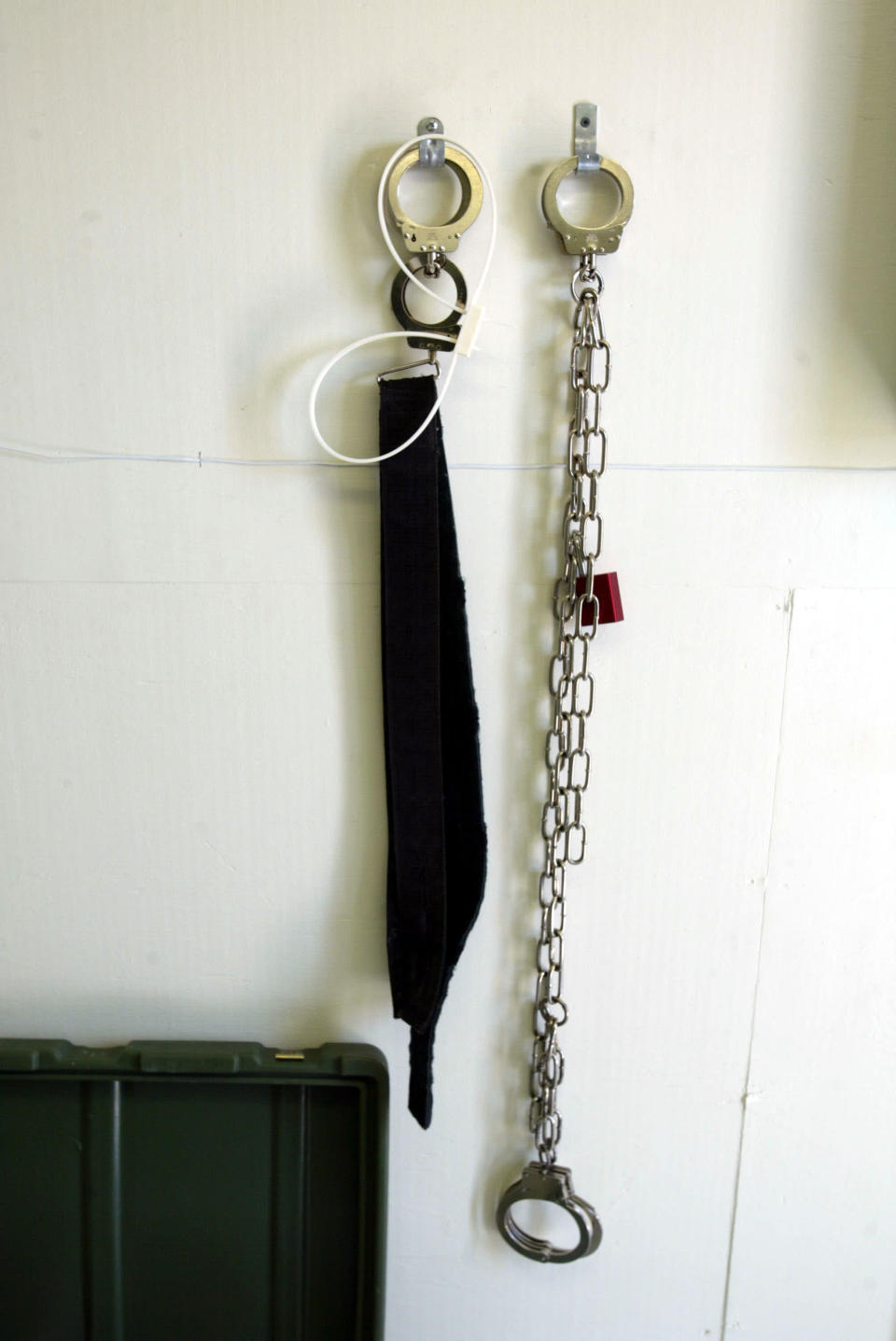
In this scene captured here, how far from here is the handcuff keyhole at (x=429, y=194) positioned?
2.57 ft

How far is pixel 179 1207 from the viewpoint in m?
0.88

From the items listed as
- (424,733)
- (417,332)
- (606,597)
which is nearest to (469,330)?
(417,332)

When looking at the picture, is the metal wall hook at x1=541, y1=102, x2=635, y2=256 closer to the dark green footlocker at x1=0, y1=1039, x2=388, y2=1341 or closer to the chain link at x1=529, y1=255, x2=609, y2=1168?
the chain link at x1=529, y1=255, x2=609, y2=1168

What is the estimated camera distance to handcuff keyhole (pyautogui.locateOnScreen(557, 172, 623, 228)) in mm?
785

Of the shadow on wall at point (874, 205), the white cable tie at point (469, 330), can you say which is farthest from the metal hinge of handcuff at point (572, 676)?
the shadow on wall at point (874, 205)

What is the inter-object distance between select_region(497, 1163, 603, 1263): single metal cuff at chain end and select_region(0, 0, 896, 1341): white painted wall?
35 millimetres

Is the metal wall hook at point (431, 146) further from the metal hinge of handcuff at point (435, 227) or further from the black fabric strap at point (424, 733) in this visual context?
the black fabric strap at point (424, 733)

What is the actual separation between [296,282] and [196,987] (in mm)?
740

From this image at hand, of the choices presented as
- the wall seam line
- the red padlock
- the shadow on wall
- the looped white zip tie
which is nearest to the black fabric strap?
the looped white zip tie

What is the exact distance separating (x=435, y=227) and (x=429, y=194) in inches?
2.3

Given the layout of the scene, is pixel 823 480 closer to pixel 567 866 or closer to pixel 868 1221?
pixel 567 866

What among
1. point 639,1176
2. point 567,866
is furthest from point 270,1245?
point 567,866

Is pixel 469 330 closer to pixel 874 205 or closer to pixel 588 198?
pixel 588 198

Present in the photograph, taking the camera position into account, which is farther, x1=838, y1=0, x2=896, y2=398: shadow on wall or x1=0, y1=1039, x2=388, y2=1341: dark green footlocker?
x1=0, y1=1039, x2=388, y2=1341: dark green footlocker
